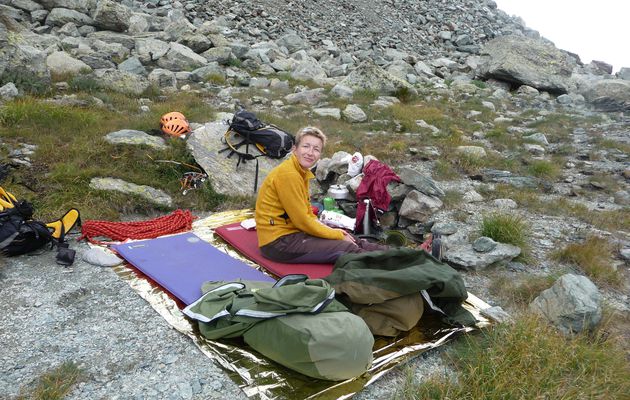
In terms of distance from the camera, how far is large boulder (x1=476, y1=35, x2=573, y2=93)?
66.7ft

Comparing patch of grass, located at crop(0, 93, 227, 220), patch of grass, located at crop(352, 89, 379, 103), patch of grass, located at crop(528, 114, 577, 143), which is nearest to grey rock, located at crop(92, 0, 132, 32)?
patch of grass, located at crop(352, 89, 379, 103)

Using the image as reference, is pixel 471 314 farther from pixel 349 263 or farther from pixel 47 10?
pixel 47 10

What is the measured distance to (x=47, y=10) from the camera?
1830cm

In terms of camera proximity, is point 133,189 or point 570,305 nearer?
point 570,305

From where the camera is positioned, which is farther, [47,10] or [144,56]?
[47,10]

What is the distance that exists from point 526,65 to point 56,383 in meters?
22.6

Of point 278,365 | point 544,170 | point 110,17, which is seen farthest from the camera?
point 110,17

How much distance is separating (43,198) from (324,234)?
3.93 metres

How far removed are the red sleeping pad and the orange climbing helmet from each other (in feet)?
10.5

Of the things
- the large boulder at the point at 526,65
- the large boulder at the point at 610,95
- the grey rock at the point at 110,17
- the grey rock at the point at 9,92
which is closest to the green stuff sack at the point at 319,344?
the grey rock at the point at 9,92

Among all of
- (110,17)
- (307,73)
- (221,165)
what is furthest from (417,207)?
(110,17)

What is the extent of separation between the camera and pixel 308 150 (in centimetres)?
472

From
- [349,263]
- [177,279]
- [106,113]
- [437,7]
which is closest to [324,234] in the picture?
[349,263]

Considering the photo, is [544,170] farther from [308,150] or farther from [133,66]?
[133,66]
